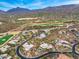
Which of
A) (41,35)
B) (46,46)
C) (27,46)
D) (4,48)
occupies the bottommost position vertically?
(46,46)

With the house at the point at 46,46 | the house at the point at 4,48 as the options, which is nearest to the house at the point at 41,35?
the house at the point at 46,46

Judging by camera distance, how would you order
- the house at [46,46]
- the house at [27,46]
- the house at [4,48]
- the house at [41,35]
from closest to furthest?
the house at [4,48] < the house at [27,46] < the house at [46,46] < the house at [41,35]

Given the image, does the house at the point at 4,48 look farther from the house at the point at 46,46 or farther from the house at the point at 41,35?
the house at the point at 41,35

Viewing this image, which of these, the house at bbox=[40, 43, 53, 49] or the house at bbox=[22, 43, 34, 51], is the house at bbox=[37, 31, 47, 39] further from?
the house at bbox=[22, 43, 34, 51]

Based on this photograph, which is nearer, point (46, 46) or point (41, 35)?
point (46, 46)

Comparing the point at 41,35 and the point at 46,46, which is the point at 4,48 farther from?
the point at 41,35

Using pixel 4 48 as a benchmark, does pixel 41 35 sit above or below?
above

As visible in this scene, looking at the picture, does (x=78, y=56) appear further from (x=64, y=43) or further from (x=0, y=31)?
(x=0, y=31)

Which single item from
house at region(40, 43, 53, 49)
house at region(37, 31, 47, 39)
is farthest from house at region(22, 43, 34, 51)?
house at region(37, 31, 47, 39)

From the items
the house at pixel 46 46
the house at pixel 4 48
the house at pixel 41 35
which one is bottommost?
the house at pixel 46 46

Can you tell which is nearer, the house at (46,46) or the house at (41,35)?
the house at (46,46)

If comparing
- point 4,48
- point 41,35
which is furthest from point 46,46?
point 41,35

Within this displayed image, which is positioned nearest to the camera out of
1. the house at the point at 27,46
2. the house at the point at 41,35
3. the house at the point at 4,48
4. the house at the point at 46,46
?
the house at the point at 4,48

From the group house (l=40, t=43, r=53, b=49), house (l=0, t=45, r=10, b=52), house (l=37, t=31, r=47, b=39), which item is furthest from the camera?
house (l=37, t=31, r=47, b=39)
